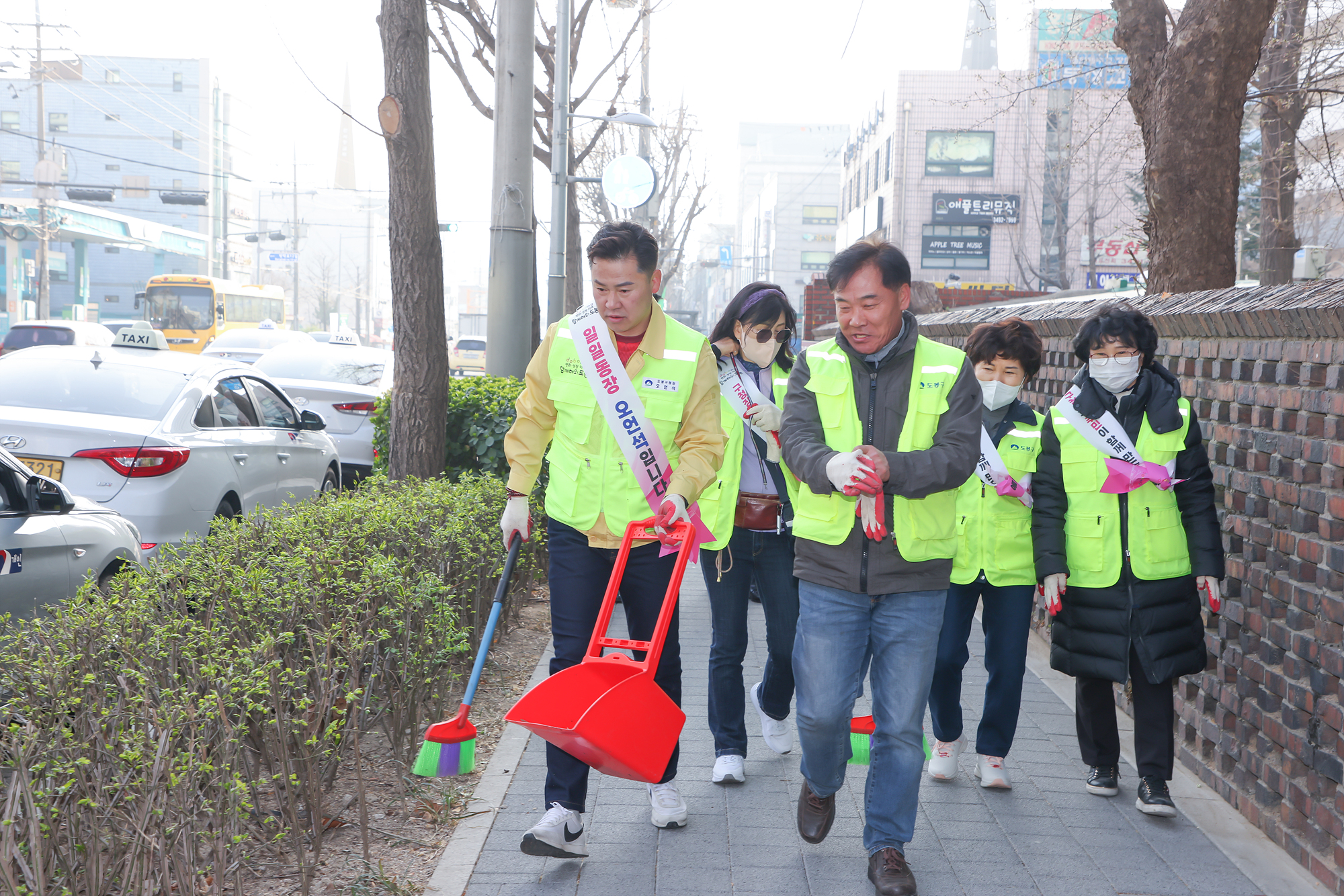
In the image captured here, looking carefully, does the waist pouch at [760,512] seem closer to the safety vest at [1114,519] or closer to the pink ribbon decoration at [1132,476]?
the safety vest at [1114,519]

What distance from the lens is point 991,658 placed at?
461cm

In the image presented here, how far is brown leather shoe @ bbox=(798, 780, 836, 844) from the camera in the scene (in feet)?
12.8

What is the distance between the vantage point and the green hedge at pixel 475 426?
8508 mm

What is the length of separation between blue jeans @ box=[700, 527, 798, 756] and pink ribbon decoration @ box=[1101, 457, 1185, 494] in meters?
1.22

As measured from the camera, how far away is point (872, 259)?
11.8 ft

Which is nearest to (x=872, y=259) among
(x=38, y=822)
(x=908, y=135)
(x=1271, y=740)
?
(x=1271, y=740)

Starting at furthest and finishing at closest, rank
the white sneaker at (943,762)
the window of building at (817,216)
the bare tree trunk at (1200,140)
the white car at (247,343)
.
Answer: the window of building at (817,216) → the white car at (247,343) → the bare tree trunk at (1200,140) → the white sneaker at (943,762)

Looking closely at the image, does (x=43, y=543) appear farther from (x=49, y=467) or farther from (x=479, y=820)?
(x=479, y=820)

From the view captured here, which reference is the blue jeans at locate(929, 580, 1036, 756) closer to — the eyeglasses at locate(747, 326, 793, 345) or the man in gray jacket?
the man in gray jacket

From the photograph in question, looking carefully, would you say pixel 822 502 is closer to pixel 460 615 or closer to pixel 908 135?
pixel 460 615

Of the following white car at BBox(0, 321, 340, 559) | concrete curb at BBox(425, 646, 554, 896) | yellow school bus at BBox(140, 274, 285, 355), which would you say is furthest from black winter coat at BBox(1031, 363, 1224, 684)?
yellow school bus at BBox(140, 274, 285, 355)

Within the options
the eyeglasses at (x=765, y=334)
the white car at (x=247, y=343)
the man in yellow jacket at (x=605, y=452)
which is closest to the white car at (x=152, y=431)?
the man in yellow jacket at (x=605, y=452)

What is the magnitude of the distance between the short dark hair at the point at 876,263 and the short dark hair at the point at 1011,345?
1.20 metres

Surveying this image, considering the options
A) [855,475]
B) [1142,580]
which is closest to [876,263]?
[855,475]
